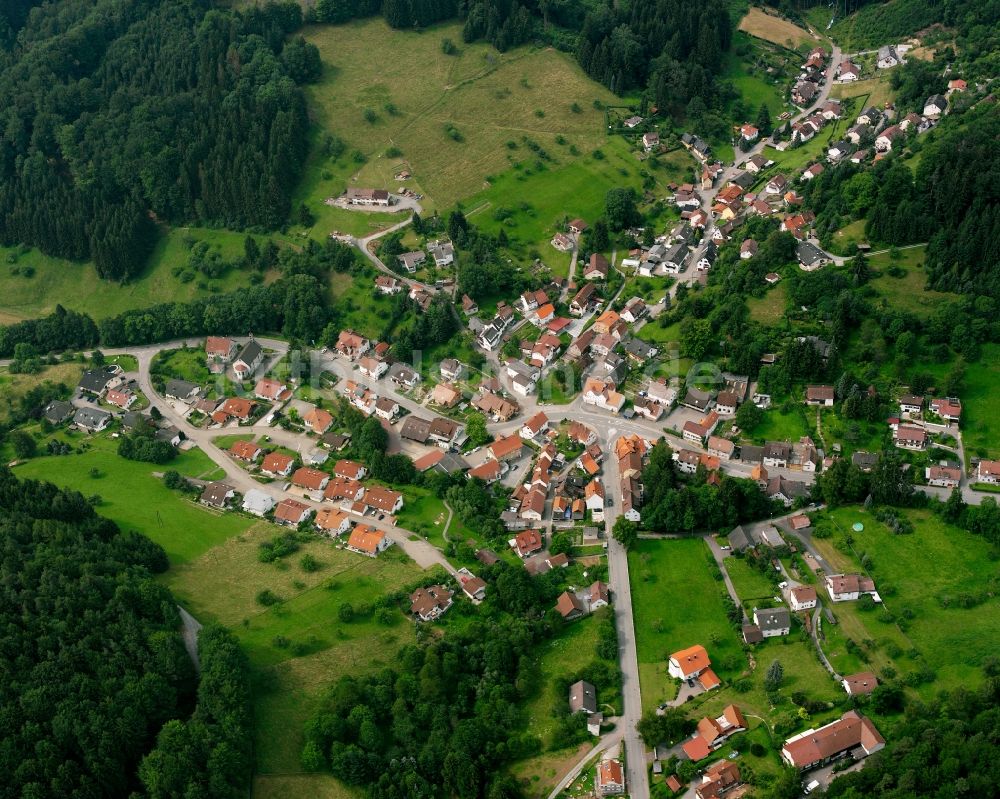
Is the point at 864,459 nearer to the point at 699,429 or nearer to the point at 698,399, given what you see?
the point at 699,429

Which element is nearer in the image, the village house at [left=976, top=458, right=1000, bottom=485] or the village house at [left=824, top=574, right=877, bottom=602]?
the village house at [left=824, top=574, right=877, bottom=602]

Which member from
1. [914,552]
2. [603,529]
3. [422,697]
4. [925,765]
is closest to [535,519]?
[603,529]

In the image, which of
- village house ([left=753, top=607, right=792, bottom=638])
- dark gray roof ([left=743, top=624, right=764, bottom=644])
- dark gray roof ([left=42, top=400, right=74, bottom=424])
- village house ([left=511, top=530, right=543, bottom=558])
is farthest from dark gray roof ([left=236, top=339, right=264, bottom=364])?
village house ([left=753, top=607, right=792, bottom=638])

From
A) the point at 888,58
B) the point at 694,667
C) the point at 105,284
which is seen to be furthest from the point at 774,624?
the point at 888,58

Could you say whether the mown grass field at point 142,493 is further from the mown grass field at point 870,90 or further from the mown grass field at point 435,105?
the mown grass field at point 870,90

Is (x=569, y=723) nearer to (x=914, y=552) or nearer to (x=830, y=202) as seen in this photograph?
(x=914, y=552)

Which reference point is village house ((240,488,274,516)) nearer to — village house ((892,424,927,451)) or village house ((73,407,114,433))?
village house ((73,407,114,433))
